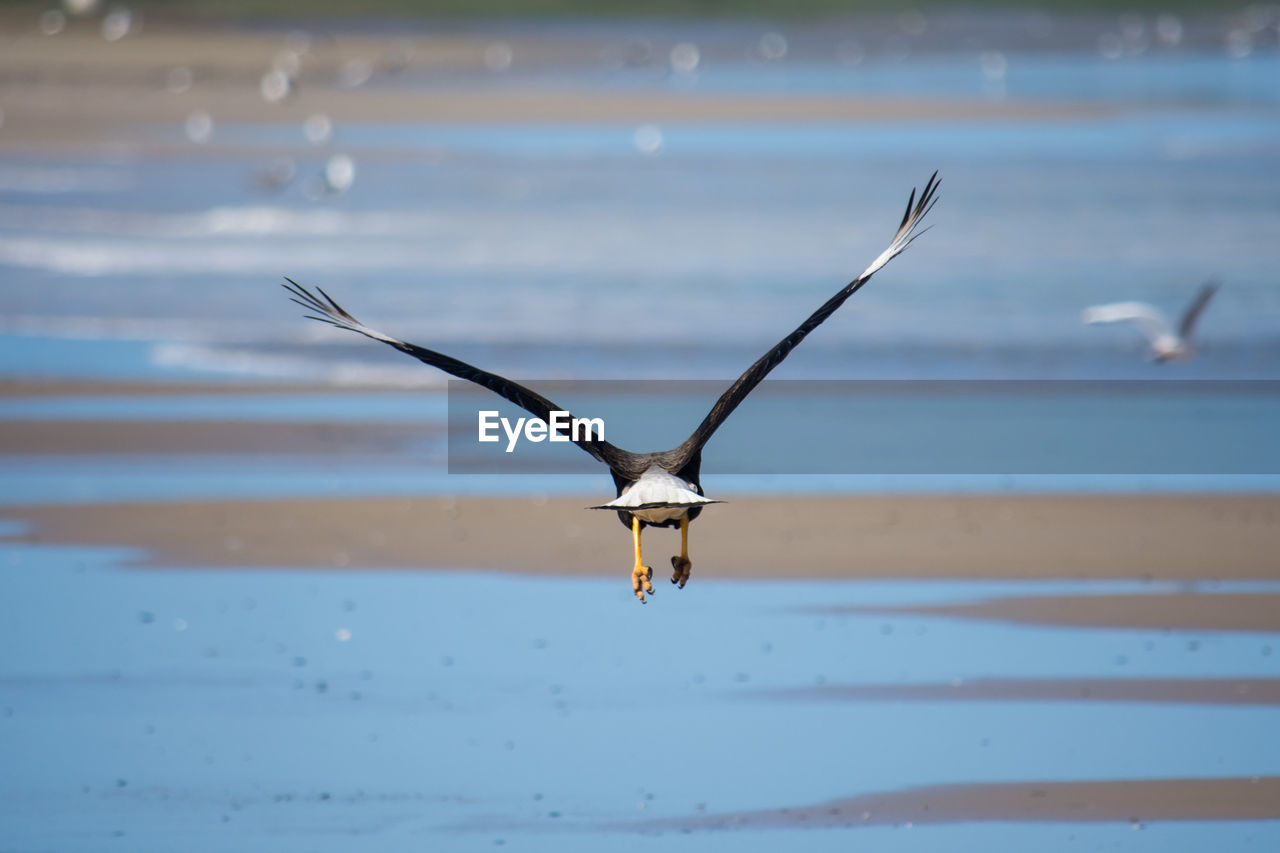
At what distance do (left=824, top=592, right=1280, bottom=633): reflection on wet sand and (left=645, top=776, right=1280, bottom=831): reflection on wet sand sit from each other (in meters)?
2.66

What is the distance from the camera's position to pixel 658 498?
339 inches

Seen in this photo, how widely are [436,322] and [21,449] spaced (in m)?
6.80

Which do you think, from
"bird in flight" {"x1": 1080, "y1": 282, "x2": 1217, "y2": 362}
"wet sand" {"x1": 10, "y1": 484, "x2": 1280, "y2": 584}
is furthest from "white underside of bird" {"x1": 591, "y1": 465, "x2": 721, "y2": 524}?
"bird in flight" {"x1": 1080, "y1": 282, "x2": 1217, "y2": 362}

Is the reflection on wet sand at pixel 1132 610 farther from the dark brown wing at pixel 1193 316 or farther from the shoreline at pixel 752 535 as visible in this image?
the dark brown wing at pixel 1193 316

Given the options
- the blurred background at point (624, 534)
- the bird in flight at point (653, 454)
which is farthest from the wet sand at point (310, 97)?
the bird in flight at point (653, 454)

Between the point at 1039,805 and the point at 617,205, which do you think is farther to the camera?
the point at 617,205

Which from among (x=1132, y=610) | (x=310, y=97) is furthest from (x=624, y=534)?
(x=310, y=97)

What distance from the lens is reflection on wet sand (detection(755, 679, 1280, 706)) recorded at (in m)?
11.4

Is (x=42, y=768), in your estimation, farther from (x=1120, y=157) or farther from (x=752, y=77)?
(x=752, y=77)

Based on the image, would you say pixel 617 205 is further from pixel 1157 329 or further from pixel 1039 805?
pixel 1039 805

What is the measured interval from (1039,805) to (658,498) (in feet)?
9.33

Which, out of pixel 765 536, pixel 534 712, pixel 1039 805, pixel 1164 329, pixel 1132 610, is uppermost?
pixel 1164 329

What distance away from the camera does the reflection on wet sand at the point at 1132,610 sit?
12.9 metres

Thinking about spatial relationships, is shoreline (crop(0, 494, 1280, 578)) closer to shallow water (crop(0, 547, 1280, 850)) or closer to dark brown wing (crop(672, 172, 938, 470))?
shallow water (crop(0, 547, 1280, 850))
